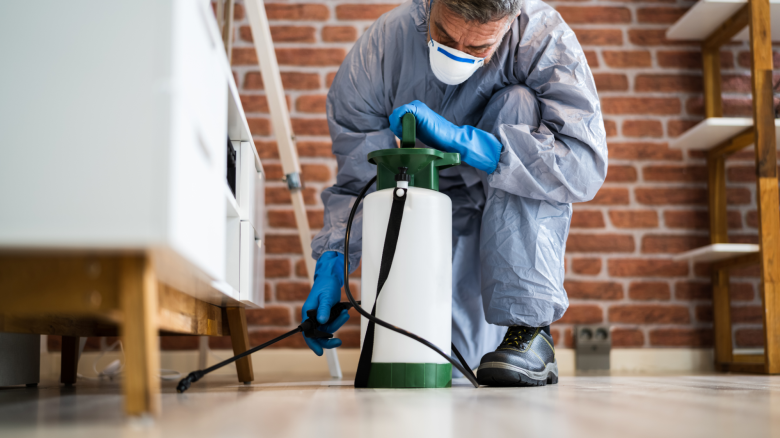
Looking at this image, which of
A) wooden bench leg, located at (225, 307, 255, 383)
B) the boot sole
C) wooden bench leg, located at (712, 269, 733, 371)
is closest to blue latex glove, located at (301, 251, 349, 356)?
wooden bench leg, located at (225, 307, 255, 383)

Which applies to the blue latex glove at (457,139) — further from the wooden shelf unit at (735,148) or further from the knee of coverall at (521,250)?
the wooden shelf unit at (735,148)

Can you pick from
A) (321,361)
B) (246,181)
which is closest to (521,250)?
(246,181)

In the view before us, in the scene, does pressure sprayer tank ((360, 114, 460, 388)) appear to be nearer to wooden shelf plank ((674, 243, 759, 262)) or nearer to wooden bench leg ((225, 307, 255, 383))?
wooden bench leg ((225, 307, 255, 383))

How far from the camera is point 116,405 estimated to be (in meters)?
0.73

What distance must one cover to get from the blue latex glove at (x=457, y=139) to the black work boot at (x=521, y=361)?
1.07ft

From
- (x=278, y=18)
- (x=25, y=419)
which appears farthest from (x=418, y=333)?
(x=278, y=18)

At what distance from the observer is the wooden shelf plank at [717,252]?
1.75 meters

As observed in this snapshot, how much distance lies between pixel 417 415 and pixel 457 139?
64 centimetres

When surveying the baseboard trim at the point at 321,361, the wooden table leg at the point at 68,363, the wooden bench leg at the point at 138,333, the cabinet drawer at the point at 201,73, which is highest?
the cabinet drawer at the point at 201,73

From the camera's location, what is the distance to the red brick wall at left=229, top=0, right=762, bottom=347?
6.51ft

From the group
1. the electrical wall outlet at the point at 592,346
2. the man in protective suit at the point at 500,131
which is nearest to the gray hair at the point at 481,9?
the man in protective suit at the point at 500,131

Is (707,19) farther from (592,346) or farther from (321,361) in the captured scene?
(321,361)

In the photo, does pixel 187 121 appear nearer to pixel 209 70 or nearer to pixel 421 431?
pixel 209 70

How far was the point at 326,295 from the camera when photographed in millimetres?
1215
